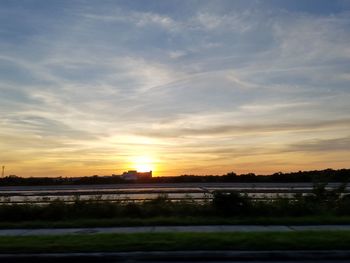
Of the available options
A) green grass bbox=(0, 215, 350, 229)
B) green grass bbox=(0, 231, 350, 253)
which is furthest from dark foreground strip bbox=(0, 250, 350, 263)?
green grass bbox=(0, 215, 350, 229)

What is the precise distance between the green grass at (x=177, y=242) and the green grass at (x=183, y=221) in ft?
7.57

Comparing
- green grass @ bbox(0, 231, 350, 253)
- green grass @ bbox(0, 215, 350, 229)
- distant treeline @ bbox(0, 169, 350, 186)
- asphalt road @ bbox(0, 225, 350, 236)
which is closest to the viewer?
green grass @ bbox(0, 231, 350, 253)

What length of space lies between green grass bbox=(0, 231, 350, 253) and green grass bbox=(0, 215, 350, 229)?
90.8 inches

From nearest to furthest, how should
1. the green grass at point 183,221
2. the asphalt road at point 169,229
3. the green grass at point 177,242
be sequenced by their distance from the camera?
the green grass at point 177,242 < the asphalt road at point 169,229 < the green grass at point 183,221

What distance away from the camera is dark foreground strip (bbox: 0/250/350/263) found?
11.2m

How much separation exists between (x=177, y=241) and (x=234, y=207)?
5.49 meters

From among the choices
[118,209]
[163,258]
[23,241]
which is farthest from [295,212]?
[23,241]

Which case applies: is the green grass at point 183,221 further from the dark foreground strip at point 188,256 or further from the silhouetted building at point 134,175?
the silhouetted building at point 134,175

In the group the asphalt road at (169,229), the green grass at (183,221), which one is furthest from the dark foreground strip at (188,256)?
the green grass at (183,221)

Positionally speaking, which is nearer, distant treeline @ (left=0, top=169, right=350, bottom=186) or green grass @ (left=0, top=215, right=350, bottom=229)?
green grass @ (left=0, top=215, right=350, bottom=229)

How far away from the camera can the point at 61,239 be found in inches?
518

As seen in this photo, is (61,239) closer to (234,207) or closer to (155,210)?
(155,210)

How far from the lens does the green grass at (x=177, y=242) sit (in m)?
11.9

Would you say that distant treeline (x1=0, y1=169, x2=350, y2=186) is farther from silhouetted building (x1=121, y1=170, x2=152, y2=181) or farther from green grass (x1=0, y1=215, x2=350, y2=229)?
green grass (x1=0, y1=215, x2=350, y2=229)
